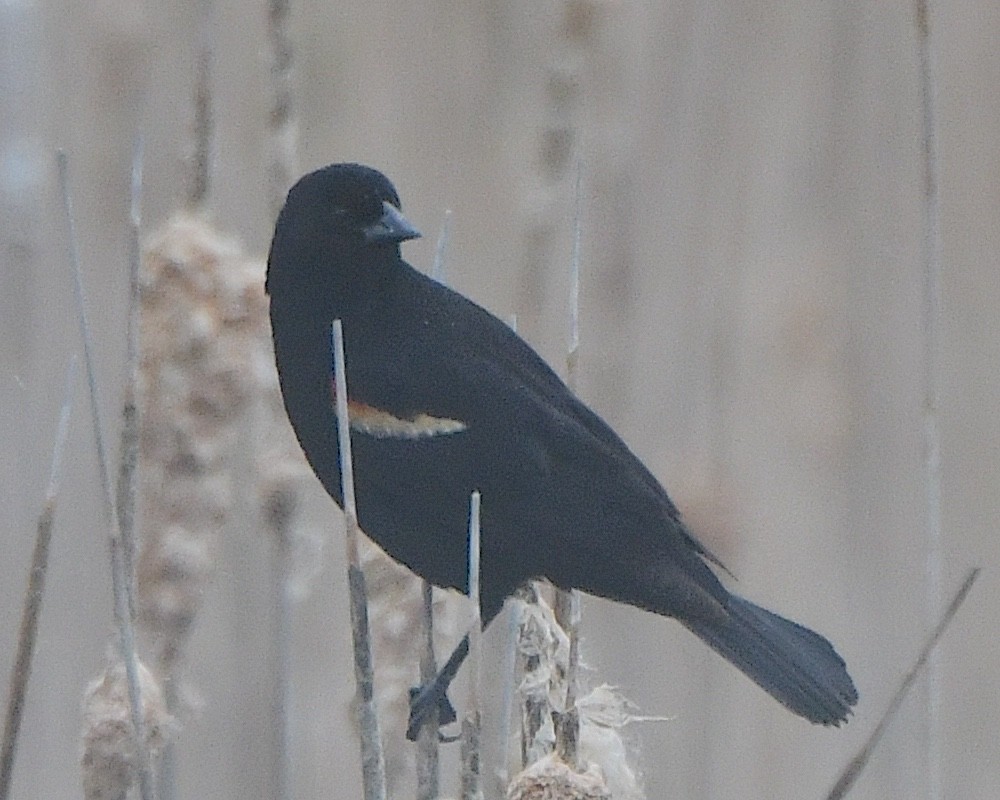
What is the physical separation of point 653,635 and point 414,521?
83 centimetres

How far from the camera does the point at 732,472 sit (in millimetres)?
2279

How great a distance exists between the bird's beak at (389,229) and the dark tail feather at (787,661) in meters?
0.43

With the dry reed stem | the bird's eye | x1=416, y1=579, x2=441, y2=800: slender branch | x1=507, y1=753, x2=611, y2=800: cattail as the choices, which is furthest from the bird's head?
x1=507, y1=753, x2=611, y2=800: cattail

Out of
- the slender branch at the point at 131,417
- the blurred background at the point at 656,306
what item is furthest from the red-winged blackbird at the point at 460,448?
the blurred background at the point at 656,306

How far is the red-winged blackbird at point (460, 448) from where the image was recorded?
154cm

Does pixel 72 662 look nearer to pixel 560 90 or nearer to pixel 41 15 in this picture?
pixel 41 15

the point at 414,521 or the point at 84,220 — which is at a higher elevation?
the point at 84,220

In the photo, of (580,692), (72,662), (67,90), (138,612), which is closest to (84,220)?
(67,90)

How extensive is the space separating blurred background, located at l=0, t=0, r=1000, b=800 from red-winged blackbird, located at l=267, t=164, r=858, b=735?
0.39m

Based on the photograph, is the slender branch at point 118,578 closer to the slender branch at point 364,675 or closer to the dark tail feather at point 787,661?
the slender branch at point 364,675

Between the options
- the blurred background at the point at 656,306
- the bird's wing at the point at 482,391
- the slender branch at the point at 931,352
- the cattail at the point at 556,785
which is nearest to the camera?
the cattail at the point at 556,785

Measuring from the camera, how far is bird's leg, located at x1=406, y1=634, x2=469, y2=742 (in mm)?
1478

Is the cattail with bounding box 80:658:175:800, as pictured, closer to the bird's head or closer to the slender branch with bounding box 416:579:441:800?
the slender branch with bounding box 416:579:441:800

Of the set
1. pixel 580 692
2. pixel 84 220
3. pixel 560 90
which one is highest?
pixel 84 220
